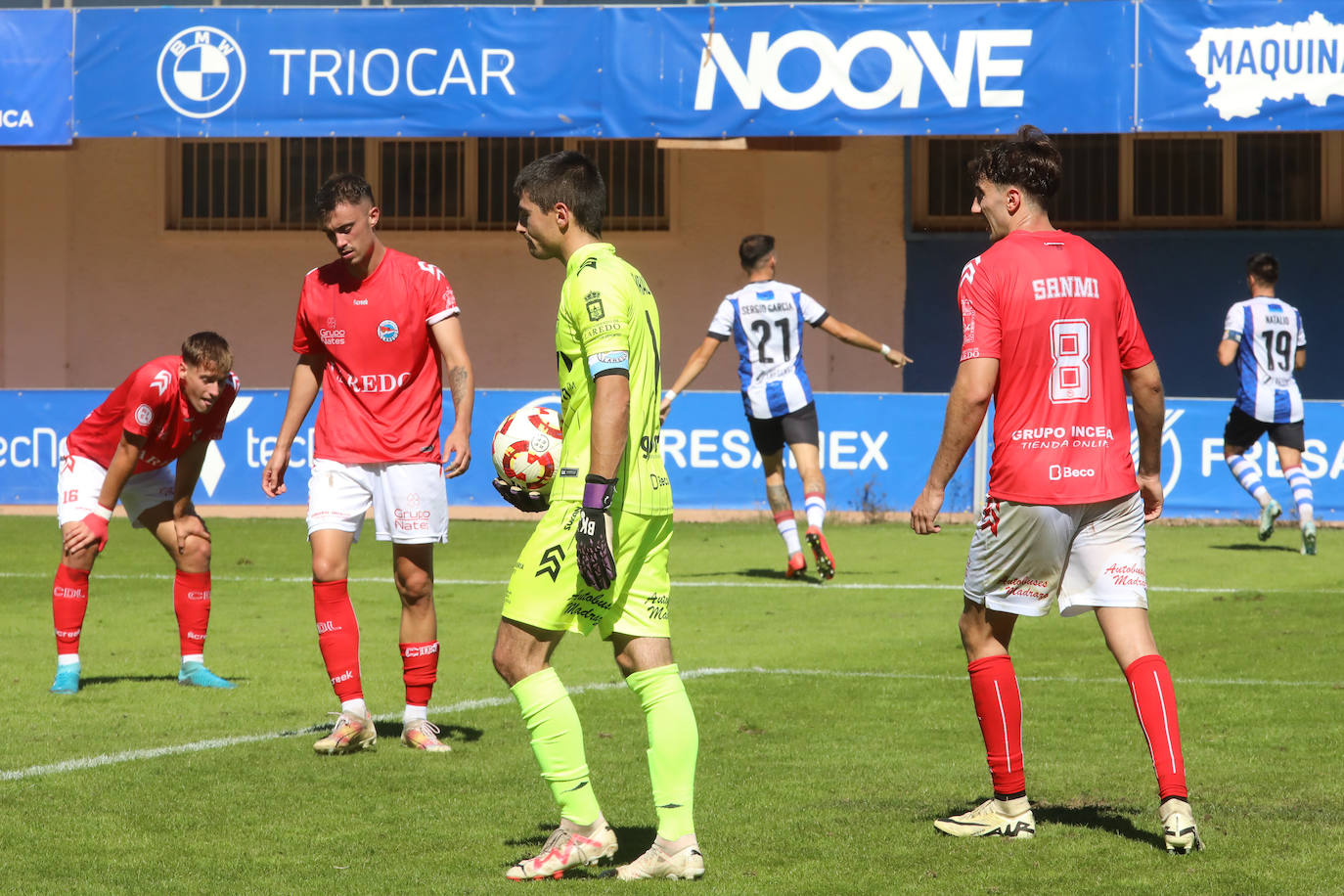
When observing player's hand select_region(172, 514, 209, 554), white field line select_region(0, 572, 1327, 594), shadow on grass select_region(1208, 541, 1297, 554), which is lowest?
white field line select_region(0, 572, 1327, 594)

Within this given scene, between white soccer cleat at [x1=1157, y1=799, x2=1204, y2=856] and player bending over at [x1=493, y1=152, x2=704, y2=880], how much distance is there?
4.58ft

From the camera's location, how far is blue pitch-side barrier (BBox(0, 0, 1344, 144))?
18.2 m

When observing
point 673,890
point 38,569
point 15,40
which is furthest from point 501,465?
point 15,40

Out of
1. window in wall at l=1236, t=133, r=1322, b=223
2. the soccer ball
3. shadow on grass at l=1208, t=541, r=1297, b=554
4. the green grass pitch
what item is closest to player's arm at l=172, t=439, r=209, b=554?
the green grass pitch

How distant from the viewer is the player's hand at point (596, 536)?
470 cm

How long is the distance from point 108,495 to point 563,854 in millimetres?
4135

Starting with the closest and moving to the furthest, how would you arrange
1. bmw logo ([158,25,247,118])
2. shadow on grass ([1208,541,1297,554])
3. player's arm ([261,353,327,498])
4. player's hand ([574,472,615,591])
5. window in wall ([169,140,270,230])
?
1. player's hand ([574,472,615,591])
2. player's arm ([261,353,327,498])
3. shadow on grass ([1208,541,1297,554])
4. bmw logo ([158,25,247,118])
5. window in wall ([169,140,270,230])

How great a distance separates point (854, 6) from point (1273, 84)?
4.39 metres

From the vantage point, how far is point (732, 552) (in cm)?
1491

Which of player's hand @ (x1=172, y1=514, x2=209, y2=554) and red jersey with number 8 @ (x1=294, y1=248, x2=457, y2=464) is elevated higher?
red jersey with number 8 @ (x1=294, y1=248, x2=457, y2=464)

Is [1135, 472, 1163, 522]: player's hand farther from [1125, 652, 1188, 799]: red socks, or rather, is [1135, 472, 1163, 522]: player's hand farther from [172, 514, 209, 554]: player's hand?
[172, 514, 209, 554]: player's hand

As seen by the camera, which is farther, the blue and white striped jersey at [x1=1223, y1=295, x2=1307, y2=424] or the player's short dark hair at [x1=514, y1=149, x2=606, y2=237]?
the blue and white striped jersey at [x1=1223, y1=295, x2=1307, y2=424]

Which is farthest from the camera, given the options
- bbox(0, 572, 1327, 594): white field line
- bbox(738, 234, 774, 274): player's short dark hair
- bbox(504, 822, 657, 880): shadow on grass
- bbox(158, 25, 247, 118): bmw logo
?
bbox(158, 25, 247, 118): bmw logo

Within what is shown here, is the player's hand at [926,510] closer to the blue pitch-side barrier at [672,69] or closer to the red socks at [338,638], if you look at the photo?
the red socks at [338,638]
